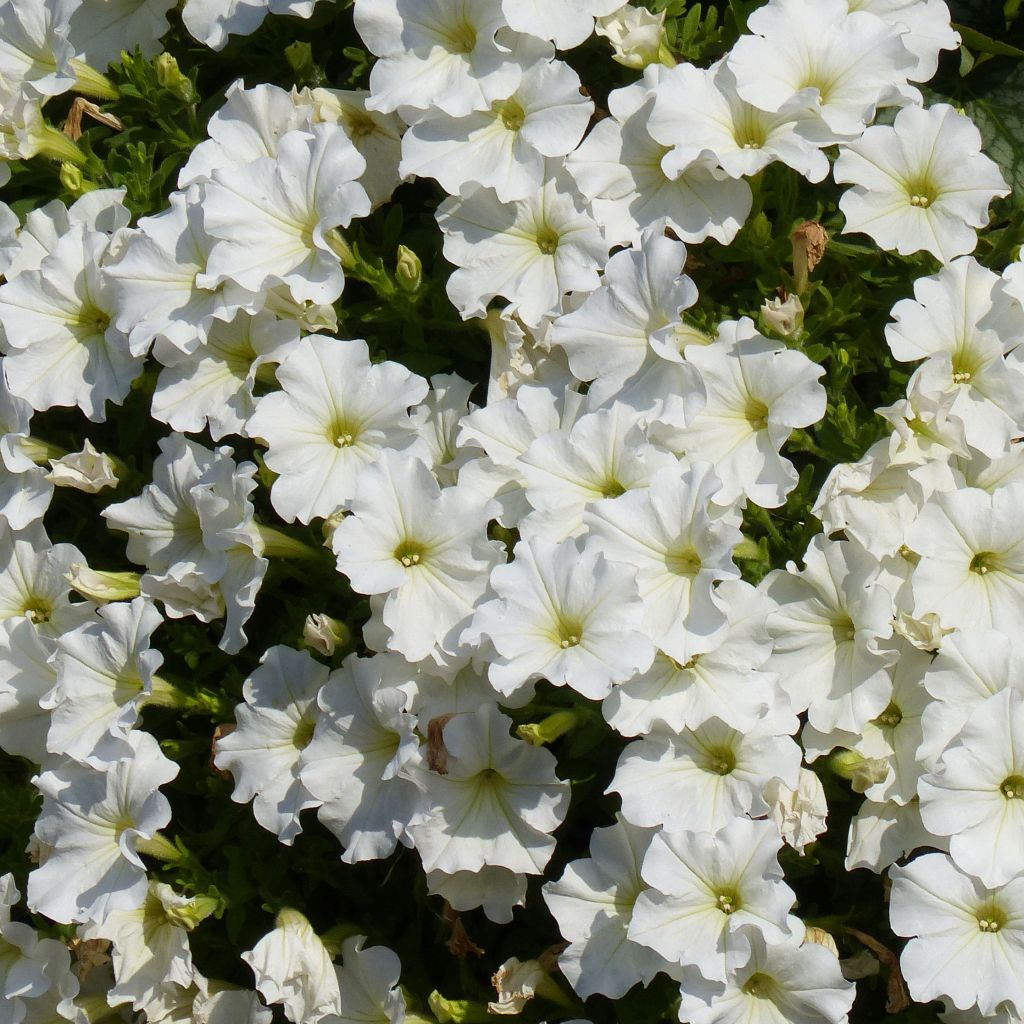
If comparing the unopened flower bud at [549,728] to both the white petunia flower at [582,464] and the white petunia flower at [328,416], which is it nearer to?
the white petunia flower at [582,464]

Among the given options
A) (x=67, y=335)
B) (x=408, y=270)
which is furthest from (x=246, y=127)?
(x=67, y=335)

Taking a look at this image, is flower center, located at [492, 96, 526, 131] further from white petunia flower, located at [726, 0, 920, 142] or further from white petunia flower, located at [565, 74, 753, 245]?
white petunia flower, located at [726, 0, 920, 142]

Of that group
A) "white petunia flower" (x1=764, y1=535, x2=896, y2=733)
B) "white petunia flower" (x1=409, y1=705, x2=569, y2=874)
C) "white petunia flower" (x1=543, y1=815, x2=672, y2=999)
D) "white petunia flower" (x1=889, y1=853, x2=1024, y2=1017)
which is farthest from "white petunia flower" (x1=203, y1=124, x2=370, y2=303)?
"white petunia flower" (x1=889, y1=853, x2=1024, y2=1017)

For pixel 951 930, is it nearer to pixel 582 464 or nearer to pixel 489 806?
pixel 489 806

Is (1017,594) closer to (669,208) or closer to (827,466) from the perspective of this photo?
(827,466)

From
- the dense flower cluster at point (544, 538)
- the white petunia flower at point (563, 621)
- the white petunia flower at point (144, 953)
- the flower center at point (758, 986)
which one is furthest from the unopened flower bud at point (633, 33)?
the white petunia flower at point (144, 953)

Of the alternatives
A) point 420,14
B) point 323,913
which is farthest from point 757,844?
point 420,14
